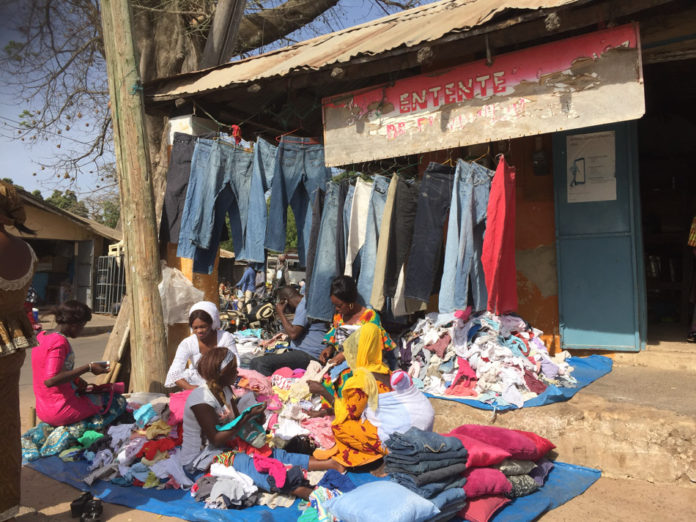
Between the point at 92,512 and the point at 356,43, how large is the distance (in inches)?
172

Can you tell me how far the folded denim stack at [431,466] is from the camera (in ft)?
9.04

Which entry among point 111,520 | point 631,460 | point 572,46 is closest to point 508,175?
point 572,46

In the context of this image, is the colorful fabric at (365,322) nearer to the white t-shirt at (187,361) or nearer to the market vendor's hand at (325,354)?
the market vendor's hand at (325,354)

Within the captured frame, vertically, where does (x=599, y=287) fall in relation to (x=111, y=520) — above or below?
above

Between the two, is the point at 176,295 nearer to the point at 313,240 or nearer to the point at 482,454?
the point at 313,240

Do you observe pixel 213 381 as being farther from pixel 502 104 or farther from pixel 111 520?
pixel 502 104

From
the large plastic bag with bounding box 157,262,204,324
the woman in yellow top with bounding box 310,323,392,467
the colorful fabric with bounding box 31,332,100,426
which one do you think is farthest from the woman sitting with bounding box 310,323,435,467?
the large plastic bag with bounding box 157,262,204,324

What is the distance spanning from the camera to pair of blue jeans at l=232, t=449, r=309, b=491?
3139mm

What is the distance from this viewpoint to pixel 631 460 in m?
3.38

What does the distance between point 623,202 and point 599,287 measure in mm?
860

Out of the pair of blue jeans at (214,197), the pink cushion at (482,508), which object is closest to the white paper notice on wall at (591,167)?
the pink cushion at (482,508)

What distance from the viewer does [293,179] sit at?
5434mm

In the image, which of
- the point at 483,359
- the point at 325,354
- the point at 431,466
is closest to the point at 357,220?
the point at 325,354

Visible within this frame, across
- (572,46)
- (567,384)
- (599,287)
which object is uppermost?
(572,46)
